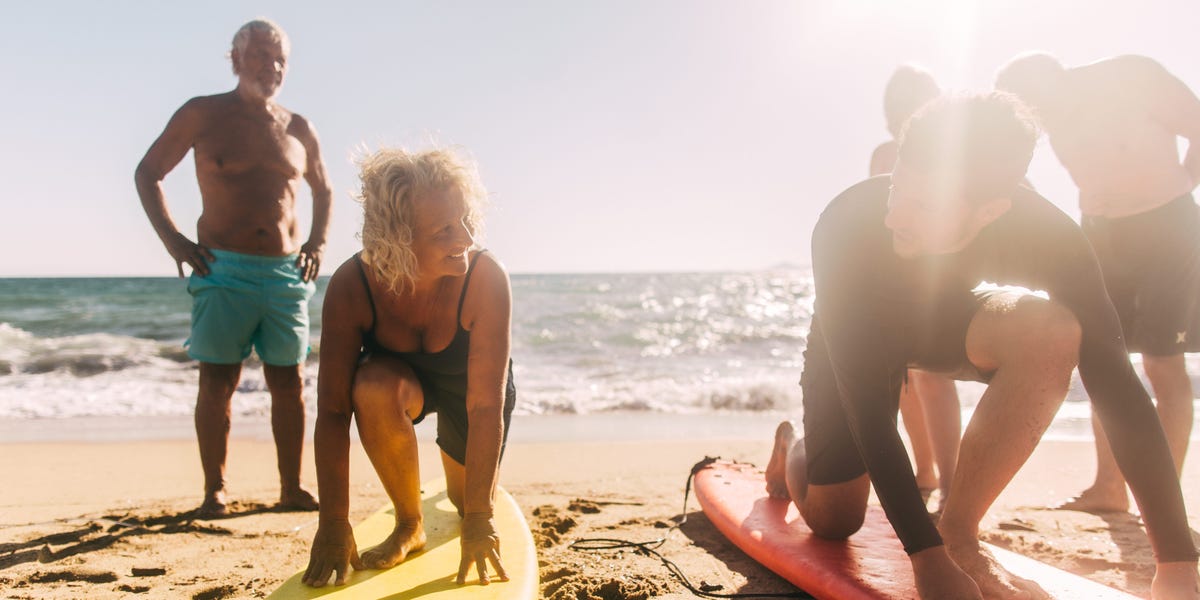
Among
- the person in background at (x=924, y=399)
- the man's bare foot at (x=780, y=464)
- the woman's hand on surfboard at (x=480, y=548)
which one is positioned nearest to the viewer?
the woman's hand on surfboard at (x=480, y=548)

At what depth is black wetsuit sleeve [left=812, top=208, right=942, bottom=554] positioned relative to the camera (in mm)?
1782

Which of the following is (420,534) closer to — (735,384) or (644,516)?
(644,516)

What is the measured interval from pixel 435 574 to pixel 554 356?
10.1 metres

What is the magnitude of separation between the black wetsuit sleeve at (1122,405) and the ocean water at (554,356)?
455cm

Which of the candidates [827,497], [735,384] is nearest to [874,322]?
[827,497]

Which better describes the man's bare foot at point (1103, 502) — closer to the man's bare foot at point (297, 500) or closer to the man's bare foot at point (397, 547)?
the man's bare foot at point (397, 547)

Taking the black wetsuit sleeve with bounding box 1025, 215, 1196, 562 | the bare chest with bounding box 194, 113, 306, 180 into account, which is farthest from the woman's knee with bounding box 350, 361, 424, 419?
the black wetsuit sleeve with bounding box 1025, 215, 1196, 562

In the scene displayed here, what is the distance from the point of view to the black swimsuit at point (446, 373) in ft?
8.04

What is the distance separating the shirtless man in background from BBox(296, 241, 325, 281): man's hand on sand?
3.27 m

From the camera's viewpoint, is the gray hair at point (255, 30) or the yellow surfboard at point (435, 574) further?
the gray hair at point (255, 30)

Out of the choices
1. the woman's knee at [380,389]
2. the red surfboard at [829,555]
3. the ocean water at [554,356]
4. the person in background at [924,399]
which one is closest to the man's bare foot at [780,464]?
the red surfboard at [829,555]

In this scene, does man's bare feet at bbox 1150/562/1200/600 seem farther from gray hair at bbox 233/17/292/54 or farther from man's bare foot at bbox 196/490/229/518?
gray hair at bbox 233/17/292/54

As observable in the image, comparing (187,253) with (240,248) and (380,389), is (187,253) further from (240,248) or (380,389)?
(380,389)

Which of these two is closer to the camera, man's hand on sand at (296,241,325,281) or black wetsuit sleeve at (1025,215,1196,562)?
black wetsuit sleeve at (1025,215,1196,562)
